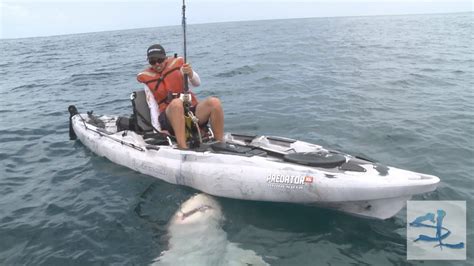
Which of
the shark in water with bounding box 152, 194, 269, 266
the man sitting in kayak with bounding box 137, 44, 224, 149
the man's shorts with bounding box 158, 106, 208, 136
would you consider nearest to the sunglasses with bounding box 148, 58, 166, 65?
the man sitting in kayak with bounding box 137, 44, 224, 149

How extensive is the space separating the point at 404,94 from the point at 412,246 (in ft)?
29.1

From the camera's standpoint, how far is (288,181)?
17.3 ft

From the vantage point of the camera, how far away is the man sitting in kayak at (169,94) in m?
6.53

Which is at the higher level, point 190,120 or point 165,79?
point 165,79

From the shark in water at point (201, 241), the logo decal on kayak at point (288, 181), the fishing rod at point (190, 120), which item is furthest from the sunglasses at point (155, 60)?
the logo decal on kayak at point (288, 181)

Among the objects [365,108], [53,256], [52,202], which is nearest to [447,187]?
[365,108]

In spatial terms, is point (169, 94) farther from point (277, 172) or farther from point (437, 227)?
point (437, 227)

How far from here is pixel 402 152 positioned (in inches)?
306

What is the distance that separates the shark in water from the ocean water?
0.48 ft

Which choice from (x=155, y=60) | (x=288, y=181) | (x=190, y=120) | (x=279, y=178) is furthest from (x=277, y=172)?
(x=155, y=60)

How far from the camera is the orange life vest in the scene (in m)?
7.01

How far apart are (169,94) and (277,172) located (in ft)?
9.09
